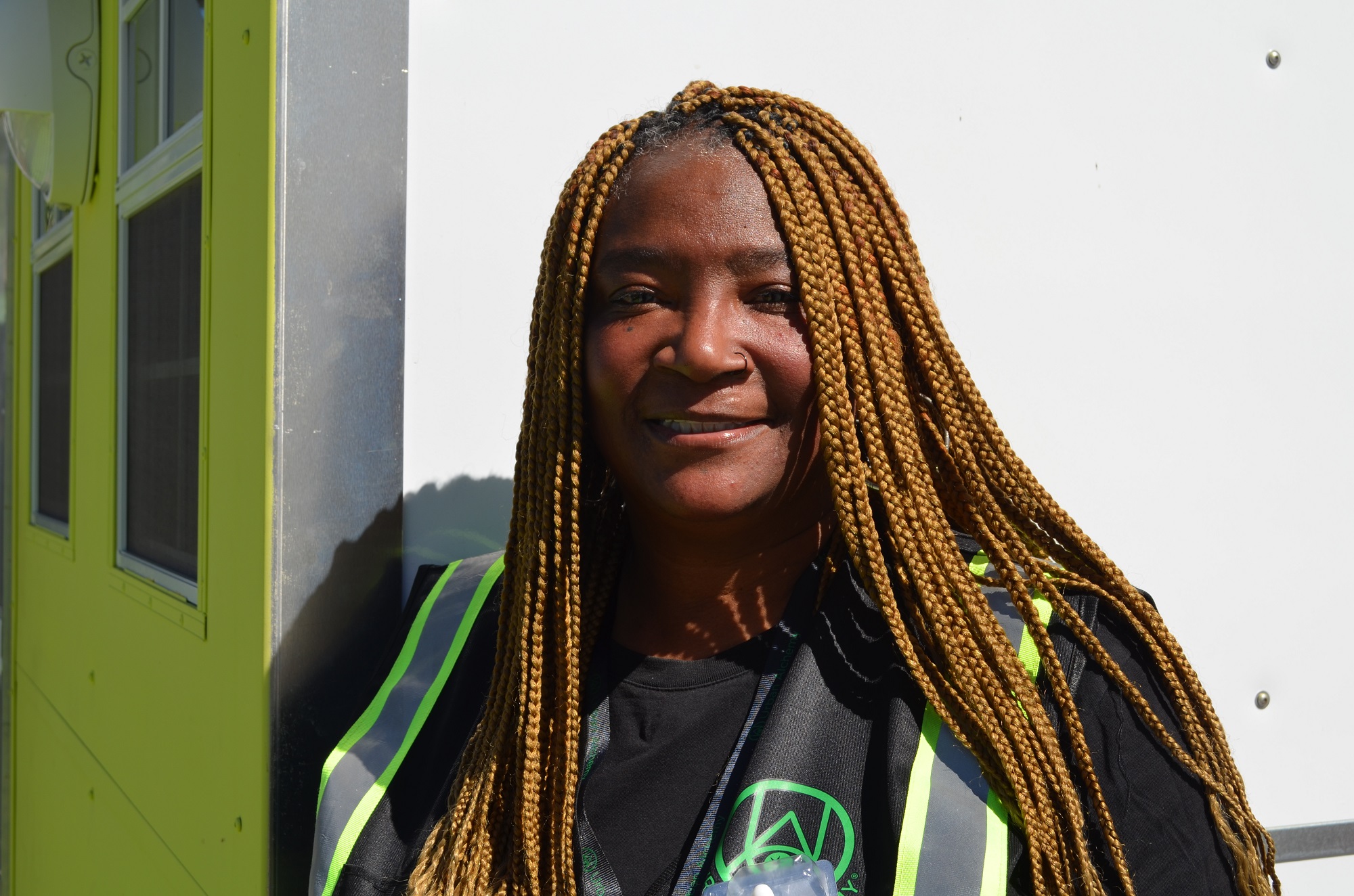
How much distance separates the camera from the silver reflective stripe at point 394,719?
168 cm

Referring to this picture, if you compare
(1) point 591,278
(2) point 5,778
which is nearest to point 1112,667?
(1) point 591,278

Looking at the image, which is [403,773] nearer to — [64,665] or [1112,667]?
[1112,667]

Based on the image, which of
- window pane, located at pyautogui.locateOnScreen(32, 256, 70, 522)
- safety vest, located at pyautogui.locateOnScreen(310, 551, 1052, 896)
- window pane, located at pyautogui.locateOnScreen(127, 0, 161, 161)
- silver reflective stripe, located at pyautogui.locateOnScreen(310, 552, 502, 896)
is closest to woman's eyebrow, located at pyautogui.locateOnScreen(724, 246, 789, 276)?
safety vest, located at pyautogui.locateOnScreen(310, 551, 1052, 896)

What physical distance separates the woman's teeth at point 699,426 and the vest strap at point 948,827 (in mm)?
457

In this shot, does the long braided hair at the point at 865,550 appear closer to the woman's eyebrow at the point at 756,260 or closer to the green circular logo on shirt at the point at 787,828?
the woman's eyebrow at the point at 756,260

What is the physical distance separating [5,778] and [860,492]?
4.63 meters

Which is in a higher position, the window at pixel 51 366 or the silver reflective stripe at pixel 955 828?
the window at pixel 51 366

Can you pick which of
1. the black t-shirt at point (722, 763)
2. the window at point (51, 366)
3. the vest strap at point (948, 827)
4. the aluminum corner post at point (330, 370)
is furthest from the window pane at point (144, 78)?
the vest strap at point (948, 827)

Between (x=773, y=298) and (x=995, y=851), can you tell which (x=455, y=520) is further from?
(x=995, y=851)

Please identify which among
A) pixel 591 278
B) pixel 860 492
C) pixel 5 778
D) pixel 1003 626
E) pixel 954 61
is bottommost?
pixel 5 778

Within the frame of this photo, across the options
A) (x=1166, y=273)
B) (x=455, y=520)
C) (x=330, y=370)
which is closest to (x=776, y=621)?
(x=455, y=520)

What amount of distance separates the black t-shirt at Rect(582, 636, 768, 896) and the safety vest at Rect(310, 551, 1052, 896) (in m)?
0.29

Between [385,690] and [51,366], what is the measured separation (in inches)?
117

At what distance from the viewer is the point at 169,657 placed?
2.44 meters
